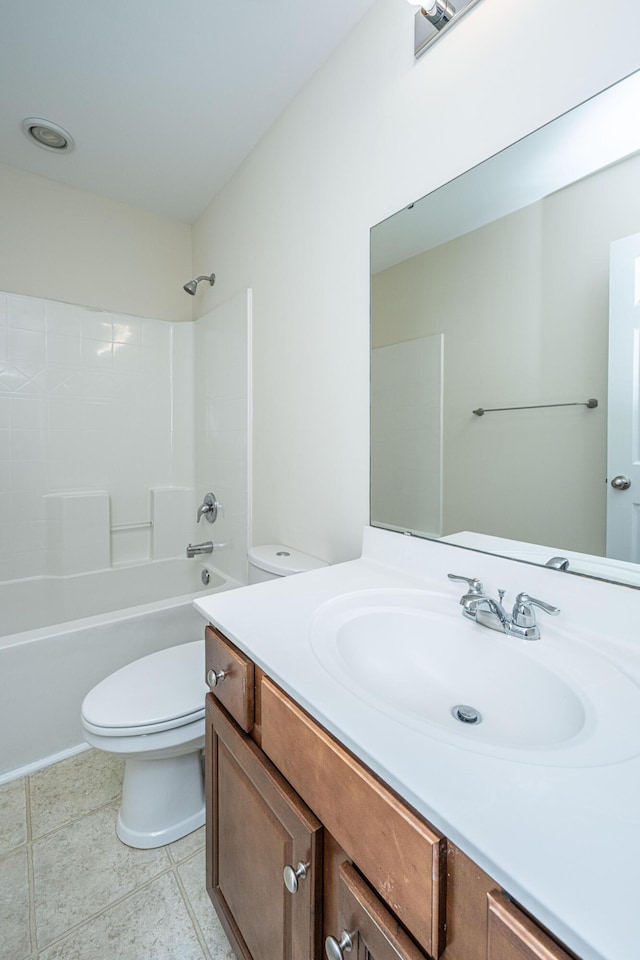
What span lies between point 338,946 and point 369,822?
224 mm

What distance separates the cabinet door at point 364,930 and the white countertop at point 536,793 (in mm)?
167

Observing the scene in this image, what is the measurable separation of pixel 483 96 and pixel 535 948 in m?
1.43

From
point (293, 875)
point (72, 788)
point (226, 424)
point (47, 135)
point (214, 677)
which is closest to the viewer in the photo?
point (293, 875)

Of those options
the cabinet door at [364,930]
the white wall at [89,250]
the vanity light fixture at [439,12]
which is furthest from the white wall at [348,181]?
the cabinet door at [364,930]

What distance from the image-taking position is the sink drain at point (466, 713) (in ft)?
2.32

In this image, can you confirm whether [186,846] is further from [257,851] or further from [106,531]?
[106,531]

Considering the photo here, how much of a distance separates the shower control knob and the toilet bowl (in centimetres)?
118

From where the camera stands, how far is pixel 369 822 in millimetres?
505

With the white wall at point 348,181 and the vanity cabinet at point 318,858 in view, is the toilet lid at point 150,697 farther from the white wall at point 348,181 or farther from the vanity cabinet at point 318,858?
the white wall at point 348,181

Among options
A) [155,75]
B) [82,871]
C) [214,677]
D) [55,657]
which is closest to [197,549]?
[55,657]

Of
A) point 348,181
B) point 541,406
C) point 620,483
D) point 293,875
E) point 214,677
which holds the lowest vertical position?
point 293,875

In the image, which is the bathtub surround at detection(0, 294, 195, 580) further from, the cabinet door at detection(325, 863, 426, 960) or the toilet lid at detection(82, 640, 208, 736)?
the cabinet door at detection(325, 863, 426, 960)

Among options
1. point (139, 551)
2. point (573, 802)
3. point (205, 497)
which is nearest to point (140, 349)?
point (205, 497)

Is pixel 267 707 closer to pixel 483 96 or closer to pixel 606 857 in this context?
pixel 606 857
